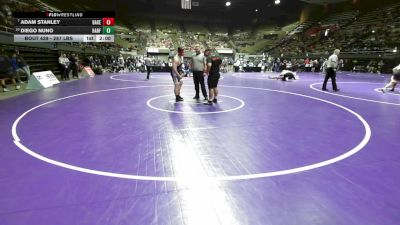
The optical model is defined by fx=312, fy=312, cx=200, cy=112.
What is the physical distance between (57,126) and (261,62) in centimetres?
2848

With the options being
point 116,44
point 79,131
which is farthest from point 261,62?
point 79,131

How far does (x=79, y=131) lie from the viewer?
5.95 metres

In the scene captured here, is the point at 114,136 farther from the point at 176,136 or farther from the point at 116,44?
the point at 116,44
